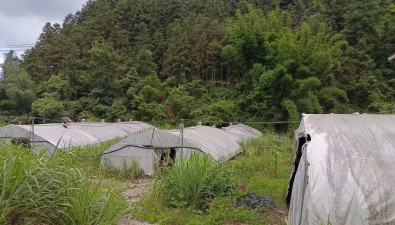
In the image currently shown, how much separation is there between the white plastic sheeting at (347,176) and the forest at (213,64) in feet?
50.7

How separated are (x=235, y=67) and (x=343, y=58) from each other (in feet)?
24.3

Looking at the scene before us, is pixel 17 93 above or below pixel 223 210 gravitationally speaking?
above

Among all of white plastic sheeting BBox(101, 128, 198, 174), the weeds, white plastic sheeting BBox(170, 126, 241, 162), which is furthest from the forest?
the weeds

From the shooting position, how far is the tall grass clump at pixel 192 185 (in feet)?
21.7

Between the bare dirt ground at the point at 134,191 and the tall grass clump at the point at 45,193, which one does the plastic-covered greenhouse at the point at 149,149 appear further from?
the tall grass clump at the point at 45,193

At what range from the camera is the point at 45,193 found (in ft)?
12.8

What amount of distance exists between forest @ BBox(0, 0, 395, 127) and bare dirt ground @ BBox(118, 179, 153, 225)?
12972mm

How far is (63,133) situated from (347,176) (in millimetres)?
10265

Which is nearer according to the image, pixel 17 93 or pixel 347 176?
pixel 347 176

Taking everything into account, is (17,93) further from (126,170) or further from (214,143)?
(126,170)

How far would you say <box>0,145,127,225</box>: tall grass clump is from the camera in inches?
142

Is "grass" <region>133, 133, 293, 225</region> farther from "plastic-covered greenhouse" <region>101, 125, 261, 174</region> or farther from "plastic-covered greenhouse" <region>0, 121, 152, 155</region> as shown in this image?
"plastic-covered greenhouse" <region>0, 121, 152, 155</region>

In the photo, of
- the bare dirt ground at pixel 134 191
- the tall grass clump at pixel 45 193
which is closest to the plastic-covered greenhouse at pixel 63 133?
the bare dirt ground at pixel 134 191

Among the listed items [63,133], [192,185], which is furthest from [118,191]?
[63,133]
